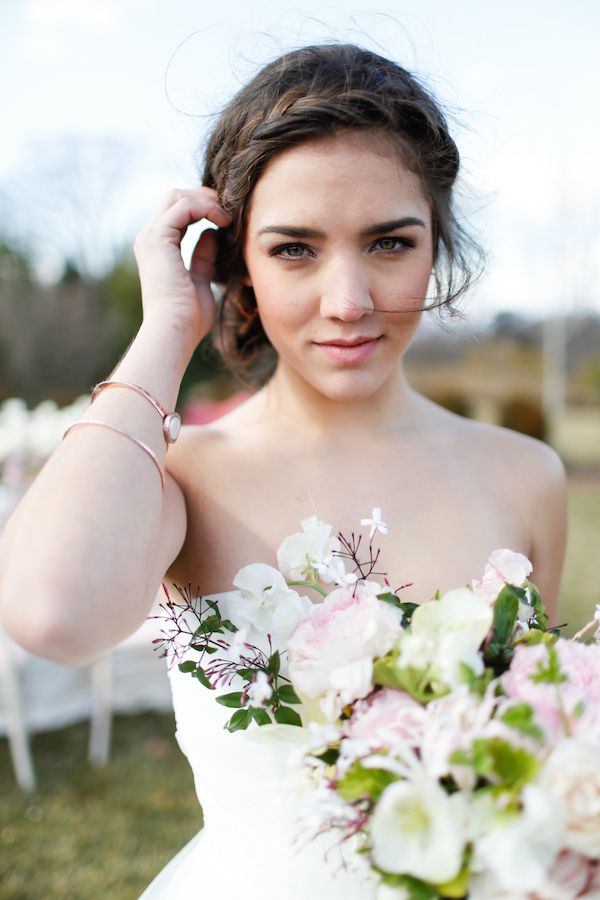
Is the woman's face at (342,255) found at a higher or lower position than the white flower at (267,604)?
higher

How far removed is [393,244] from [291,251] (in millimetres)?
230

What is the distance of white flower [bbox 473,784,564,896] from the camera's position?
0.92 meters

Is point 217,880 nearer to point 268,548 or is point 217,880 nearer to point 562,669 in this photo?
point 268,548

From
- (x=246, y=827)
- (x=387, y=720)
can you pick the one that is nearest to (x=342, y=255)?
(x=387, y=720)

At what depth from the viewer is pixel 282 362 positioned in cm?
222

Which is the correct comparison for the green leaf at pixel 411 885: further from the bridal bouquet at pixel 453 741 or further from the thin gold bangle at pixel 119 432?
the thin gold bangle at pixel 119 432

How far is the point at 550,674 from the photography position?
3.43 ft

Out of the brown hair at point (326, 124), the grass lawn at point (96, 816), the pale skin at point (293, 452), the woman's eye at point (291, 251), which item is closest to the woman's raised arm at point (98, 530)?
the pale skin at point (293, 452)

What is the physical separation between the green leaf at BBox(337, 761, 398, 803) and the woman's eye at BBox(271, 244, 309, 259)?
1.14 m

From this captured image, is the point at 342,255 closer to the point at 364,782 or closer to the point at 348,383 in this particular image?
the point at 348,383

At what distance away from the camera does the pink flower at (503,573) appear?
1.38 meters

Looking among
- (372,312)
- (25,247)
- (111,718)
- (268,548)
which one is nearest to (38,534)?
(268,548)

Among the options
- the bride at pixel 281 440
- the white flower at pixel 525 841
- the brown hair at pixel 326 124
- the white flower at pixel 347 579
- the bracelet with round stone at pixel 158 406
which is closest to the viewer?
the white flower at pixel 525 841

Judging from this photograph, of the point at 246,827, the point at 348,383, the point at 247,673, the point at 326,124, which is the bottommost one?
the point at 246,827
